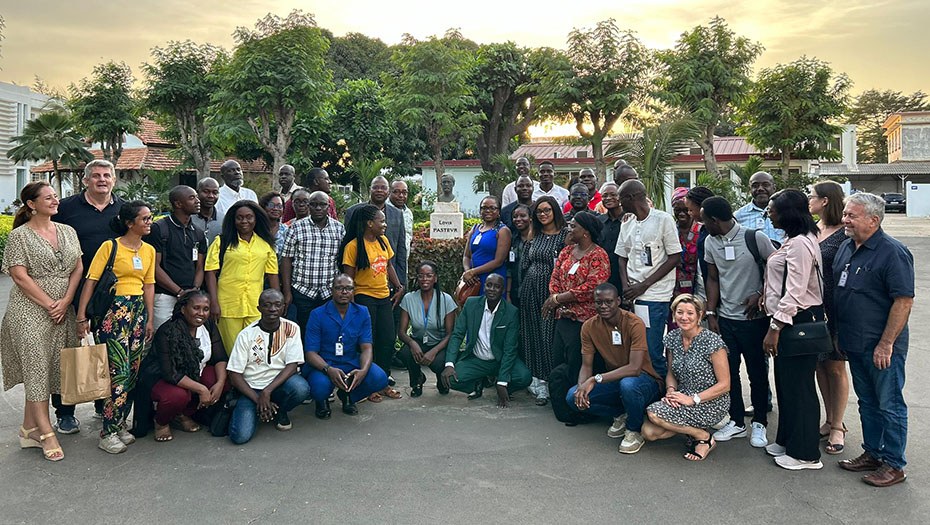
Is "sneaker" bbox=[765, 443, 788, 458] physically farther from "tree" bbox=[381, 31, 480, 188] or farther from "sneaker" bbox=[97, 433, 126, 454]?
"tree" bbox=[381, 31, 480, 188]

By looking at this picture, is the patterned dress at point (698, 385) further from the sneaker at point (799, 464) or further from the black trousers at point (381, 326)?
the black trousers at point (381, 326)

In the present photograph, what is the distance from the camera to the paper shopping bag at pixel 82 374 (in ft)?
14.6

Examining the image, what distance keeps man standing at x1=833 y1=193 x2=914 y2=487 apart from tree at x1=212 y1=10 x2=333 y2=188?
696 inches

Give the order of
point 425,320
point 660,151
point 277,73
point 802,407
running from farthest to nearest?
1. point 277,73
2. point 660,151
3. point 425,320
4. point 802,407

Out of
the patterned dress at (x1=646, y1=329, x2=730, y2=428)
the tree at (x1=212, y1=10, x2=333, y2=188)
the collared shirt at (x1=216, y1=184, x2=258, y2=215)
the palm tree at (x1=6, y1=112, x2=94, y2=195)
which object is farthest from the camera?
the palm tree at (x1=6, y1=112, x2=94, y2=195)

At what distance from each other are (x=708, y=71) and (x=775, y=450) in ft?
69.5

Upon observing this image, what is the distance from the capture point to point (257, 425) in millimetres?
5066

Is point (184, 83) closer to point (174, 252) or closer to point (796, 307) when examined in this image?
point (174, 252)

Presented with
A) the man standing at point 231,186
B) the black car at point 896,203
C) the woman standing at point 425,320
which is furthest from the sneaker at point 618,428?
the black car at point 896,203

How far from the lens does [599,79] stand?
23.2 m

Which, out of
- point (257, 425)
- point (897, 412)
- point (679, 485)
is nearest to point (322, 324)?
point (257, 425)

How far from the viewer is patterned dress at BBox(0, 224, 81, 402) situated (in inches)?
177

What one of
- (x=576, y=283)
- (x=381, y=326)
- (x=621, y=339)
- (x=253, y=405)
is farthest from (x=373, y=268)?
(x=621, y=339)

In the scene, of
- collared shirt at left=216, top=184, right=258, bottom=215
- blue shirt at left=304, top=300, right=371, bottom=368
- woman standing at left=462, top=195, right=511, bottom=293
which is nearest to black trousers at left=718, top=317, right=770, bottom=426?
woman standing at left=462, top=195, right=511, bottom=293
